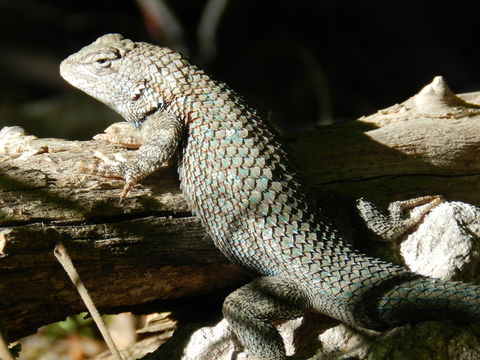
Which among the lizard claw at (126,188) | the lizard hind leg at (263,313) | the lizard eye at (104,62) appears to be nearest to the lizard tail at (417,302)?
the lizard hind leg at (263,313)

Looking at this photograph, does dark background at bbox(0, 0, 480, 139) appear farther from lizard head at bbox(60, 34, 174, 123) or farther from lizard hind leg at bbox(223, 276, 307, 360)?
lizard hind leg at bbox(223, 276, 307, 360)

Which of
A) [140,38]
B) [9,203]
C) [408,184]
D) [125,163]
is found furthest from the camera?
[140,38]

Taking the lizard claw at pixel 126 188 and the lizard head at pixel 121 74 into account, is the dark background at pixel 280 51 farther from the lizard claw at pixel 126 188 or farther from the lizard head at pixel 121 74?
the lizard claw at pixel 126 188

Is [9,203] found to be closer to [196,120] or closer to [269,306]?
[196,120]

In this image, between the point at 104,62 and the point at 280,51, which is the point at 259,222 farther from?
the point at 280,51

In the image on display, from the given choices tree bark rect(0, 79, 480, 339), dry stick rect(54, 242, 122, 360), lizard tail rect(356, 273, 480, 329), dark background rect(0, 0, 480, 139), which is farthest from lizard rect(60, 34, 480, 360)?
dark background rect(0, 0, 480, 139)

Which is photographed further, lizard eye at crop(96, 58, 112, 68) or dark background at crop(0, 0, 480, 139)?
dark background at crop(0, 0, 480, 139)

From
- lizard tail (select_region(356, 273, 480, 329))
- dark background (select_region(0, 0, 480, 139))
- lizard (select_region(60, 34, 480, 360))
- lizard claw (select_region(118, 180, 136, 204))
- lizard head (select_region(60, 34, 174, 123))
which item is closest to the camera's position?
lizard tail (select_region(356, 273, 480, 329))

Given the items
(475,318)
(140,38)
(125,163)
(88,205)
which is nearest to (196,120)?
(125,163)
